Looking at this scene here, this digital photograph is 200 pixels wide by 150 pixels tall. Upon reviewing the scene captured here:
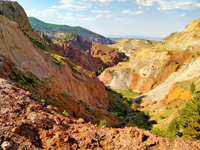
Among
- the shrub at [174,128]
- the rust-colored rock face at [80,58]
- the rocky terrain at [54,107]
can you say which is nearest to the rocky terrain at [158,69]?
the rocky terrain at [54,107]

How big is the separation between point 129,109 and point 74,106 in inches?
708

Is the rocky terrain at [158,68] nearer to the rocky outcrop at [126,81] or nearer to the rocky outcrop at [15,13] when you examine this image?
the rocky outcrop at [126,81]

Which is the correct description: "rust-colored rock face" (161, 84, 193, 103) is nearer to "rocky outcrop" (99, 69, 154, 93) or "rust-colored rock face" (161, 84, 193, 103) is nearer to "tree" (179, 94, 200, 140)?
"tree" (179, 94, 200, 140)

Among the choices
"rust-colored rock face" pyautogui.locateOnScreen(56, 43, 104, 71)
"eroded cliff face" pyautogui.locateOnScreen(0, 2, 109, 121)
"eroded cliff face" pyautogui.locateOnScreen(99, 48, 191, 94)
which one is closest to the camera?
"eroded cliff face" pyautogui.locateOnScreen(0, 2, 109, 121)

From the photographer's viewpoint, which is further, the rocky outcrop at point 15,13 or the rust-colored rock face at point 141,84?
the rust-colored rock face at point 141,84

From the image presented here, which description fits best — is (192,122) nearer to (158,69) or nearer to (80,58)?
(158,69)

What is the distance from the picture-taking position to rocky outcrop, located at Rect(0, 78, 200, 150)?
5344 mm

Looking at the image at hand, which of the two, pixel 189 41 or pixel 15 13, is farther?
pixel 189 41

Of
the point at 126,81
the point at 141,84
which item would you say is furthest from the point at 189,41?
the point at 126,81

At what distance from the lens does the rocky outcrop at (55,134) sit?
534 centimetres

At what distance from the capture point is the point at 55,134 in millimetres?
5934

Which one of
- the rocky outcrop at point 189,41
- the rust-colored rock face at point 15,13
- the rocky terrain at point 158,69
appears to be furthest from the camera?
the rocky outcrop at point 189,41

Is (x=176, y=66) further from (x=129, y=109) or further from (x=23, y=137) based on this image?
(x=23, y=137)

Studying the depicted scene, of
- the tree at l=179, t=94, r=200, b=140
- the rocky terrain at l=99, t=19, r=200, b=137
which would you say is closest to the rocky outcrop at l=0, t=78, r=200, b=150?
the tree at l=179, t=94, r=200, b=140
